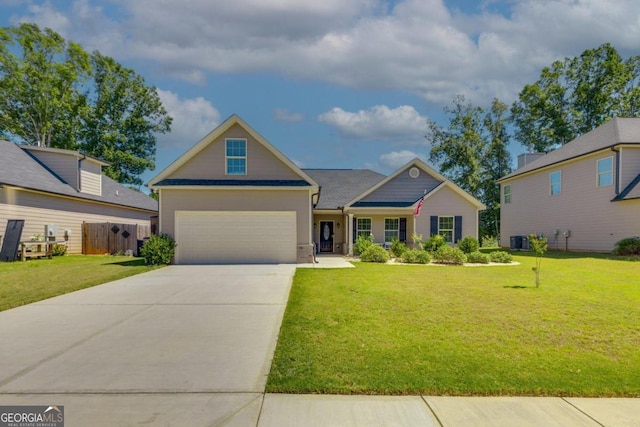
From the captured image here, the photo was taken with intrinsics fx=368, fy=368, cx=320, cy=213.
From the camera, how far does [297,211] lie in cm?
1570

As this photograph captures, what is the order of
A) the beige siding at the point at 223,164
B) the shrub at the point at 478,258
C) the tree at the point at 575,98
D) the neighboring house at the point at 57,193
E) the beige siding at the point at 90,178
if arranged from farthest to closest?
1. the tree at the point at 575,98
2. the beige siding at the point at 90,178
3. the neighboring house at the point at 57,193
4. the beige siding at the point at 223,164
5. the shrub at the point at 478,258

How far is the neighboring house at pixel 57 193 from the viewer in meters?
16.6

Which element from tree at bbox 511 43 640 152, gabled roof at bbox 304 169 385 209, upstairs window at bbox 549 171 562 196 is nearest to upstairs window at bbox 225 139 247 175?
gabled roof at bbox 304 169 385 209

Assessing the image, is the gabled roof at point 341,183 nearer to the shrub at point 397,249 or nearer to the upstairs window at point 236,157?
the shrub at point 397,249

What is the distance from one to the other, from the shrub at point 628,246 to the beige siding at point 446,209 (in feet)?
20.1

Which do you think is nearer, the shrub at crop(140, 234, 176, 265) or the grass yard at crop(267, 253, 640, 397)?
the grass yard at crop(267, 253, 640, 397)

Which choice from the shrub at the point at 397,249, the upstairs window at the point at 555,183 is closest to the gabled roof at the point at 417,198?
the shrub at the point at 397,249

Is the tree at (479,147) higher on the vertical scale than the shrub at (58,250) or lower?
higher

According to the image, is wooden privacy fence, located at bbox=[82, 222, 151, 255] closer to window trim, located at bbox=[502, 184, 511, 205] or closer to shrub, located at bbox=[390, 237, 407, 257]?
shrub, located at bbox=[390, 237, 407, 257]

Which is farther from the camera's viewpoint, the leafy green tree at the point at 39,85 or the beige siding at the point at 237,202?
the leafy green tree at the point at 39,85

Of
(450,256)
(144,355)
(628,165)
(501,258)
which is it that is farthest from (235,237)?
(628,165)

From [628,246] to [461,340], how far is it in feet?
54.0

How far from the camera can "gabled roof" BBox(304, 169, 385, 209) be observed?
2161 centimetres

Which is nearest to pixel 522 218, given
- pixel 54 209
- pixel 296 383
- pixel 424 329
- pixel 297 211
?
pixel 297 211
